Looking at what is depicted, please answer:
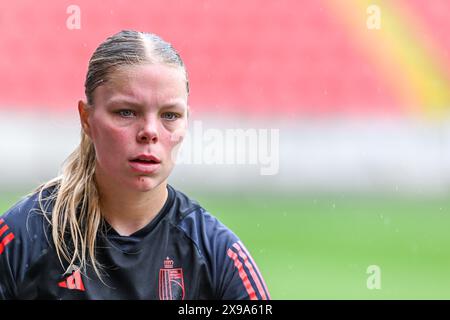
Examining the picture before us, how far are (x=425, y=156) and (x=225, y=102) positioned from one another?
2040 millimetres

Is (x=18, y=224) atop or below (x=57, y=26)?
below

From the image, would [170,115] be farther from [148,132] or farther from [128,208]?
[128,208]

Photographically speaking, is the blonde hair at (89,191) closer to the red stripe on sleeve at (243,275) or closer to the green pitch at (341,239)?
the red stripe on sleeve at (243,275)

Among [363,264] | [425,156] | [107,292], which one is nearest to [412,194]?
[425,156]

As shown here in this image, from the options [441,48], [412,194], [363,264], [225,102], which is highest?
[441,48]

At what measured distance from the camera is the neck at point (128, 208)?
1.97 m

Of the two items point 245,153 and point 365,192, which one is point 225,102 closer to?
point 245,153

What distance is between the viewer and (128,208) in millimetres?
1983

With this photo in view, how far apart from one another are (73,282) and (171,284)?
0.79 feet

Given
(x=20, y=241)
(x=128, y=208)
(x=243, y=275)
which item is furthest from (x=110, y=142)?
(x=243, y=275)

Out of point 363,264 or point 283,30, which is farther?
point 283,30

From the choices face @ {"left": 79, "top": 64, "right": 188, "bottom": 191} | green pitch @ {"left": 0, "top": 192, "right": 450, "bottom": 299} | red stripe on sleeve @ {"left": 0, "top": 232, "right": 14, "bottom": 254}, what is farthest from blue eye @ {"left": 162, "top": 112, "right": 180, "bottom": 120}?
green pitch @ {"left": 0, "top": 192, "right": 450, "bottom": 299}

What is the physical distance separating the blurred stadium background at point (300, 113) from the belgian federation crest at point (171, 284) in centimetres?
429

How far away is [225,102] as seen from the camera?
7965 millimetres
